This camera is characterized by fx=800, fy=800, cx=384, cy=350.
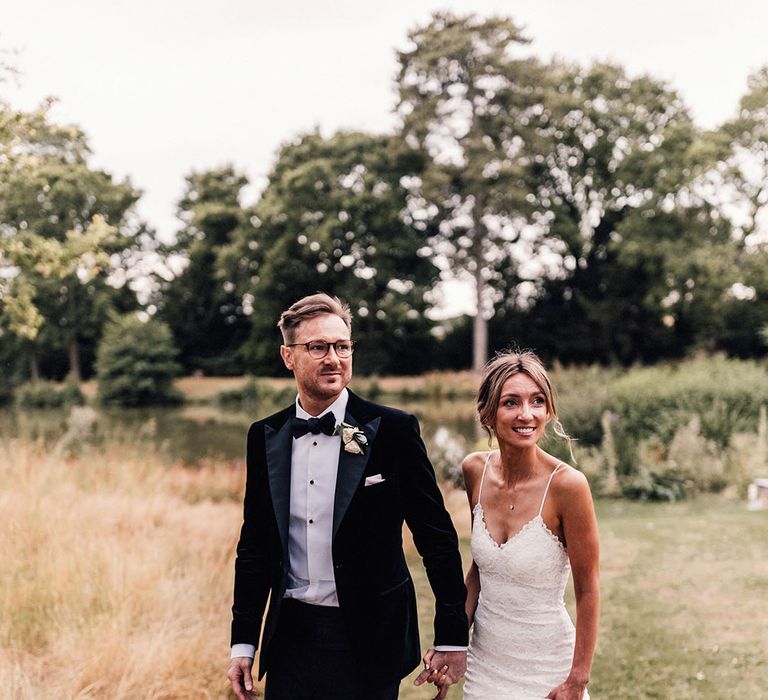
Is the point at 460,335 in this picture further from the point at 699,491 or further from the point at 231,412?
the point at 699,491

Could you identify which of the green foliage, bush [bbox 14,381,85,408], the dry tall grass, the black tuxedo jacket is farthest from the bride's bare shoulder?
bush [bbox 14,381,85,408]

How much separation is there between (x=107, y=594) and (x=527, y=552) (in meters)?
3.19

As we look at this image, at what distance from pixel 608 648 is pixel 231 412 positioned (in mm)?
22514

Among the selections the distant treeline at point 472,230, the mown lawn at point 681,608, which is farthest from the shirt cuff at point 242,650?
the distant treeline at point 472,230

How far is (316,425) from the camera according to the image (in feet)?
8.29

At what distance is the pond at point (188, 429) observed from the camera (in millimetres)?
10859

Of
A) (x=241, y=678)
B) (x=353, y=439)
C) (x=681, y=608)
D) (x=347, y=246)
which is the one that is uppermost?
(x=347, y=246)

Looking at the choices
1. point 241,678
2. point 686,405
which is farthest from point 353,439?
point 686,405

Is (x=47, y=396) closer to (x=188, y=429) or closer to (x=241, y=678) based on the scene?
(x=188, y=429)

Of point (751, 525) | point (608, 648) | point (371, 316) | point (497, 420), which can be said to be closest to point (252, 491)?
point (497, 420)

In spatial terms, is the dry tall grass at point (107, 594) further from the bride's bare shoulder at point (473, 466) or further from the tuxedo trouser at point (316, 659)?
the bride's bare shoulder at point (473, 466)

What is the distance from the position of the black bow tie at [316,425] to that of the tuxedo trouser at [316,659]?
54 cm

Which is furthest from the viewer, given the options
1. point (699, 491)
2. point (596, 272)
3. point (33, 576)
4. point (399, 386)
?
point (596, 272)

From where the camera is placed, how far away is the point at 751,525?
8.66 m
